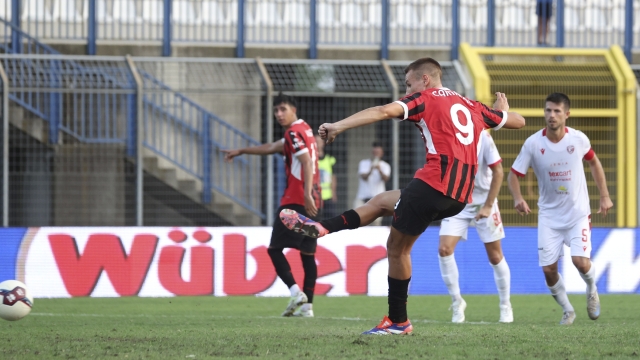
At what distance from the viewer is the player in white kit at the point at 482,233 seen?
9398 millimetres

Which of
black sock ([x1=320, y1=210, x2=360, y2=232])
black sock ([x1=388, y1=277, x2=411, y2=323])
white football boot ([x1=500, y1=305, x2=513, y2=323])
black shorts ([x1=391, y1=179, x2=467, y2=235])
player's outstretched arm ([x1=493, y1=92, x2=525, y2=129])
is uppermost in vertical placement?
player's outstretched arm ([x1=493, y1=92, x2=525, y2=129])

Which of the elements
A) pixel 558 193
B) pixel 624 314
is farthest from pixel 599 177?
pixel 624 314

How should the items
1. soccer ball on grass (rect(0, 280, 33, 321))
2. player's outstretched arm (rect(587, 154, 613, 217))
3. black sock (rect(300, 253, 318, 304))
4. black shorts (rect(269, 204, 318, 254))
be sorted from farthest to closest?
black sock (rect(300, 253, 318, 304)) < black shorts (rect(269, 204, 318, 254)) < player's outstretched arm (rect(587, 154, 613, 217)) < soccer ball on grass (rect(0, 280, 33, 321))

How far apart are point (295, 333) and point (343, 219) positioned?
898mm

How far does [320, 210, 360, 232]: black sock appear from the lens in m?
7.15

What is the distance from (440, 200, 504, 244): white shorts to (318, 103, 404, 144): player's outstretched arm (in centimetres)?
319

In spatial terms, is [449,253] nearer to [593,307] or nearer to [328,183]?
[593,307]

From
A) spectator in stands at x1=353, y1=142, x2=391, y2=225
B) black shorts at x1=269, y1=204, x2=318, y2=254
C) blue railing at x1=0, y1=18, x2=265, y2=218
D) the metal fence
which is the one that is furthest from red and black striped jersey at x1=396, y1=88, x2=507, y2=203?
spectator in stands at x1=353, y1=142, x2=391, y2=225

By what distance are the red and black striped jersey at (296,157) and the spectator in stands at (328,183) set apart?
5.26 meters

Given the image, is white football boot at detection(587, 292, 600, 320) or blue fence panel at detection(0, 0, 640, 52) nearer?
white football boot at detection(587, 292, 600, 320)

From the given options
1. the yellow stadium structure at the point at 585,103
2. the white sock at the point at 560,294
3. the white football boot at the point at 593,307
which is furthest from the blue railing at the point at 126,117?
the white football boot at the point at 593,307

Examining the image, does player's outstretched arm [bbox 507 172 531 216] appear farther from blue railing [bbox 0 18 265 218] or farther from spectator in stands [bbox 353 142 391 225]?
spectator in stands [bbox 353 142 391 225]

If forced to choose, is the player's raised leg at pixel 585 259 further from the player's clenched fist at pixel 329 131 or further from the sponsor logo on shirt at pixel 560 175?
the player's clenched fist at pixel 329 131

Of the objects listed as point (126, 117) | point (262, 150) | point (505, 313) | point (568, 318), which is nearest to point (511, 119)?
point (568, 318)
